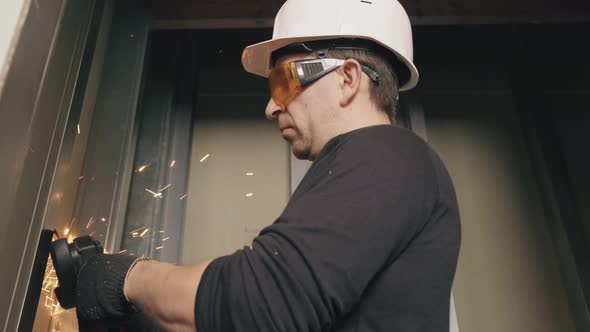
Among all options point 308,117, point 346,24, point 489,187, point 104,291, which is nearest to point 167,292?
point 104,291

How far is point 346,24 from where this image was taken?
3.83 feet

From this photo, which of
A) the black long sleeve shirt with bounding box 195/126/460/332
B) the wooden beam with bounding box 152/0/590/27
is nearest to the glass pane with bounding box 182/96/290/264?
the wooden beam with bounding box 152/0/590/27

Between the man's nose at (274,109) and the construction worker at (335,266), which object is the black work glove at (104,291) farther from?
the man's nose at (274,109)

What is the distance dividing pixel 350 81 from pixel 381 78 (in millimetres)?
91

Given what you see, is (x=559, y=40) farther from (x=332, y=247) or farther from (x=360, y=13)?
(x=332, y=247)

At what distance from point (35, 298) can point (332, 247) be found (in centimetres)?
58

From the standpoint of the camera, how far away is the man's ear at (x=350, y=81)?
41.0 inches

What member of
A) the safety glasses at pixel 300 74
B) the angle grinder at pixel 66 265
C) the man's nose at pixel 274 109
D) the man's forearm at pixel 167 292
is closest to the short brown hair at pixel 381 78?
the safety glasses at pixel 300 74

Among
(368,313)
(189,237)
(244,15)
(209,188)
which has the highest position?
(244,15)

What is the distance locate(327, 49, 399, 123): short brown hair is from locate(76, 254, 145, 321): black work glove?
0.63 meters

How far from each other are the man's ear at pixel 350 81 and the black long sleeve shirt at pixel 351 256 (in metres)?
0.23

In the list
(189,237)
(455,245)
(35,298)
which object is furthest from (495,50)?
(35,298)

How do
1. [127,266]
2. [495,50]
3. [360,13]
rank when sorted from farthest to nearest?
[495,50] → [360,13] → [127,266]

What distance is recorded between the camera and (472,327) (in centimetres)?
220
